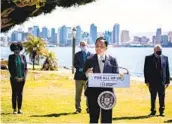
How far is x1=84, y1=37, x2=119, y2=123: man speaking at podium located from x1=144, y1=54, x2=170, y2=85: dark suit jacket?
4.24 m

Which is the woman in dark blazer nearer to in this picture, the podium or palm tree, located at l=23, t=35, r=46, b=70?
the podium

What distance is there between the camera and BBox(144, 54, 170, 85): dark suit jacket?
13.4 metres

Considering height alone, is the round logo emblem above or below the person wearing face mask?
below

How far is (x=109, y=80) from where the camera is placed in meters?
8.80

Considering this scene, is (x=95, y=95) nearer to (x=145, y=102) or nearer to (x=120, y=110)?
(x=120, y=110)

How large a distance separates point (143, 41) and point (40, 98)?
1966 inches

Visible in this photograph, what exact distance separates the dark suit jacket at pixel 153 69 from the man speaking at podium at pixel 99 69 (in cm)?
424

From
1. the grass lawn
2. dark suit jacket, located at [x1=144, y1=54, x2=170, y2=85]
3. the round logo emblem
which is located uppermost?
dark suit jacket, located at [x1=144, y1=54, x2=170, y2=85]

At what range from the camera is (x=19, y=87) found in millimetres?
13297

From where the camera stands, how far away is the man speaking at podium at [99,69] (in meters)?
9.16

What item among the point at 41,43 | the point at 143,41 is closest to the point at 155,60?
the point at 41,43

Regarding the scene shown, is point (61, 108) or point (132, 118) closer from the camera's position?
point (132, 118)

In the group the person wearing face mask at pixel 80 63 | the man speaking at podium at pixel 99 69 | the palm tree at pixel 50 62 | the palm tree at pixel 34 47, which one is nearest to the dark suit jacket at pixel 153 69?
the person wearing face mask at pixel 80 63

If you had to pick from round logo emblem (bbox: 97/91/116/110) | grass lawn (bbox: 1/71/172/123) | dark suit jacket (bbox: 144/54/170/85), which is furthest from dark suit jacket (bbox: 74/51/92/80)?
round logo emblem (bbox: 97/91/116/110)
